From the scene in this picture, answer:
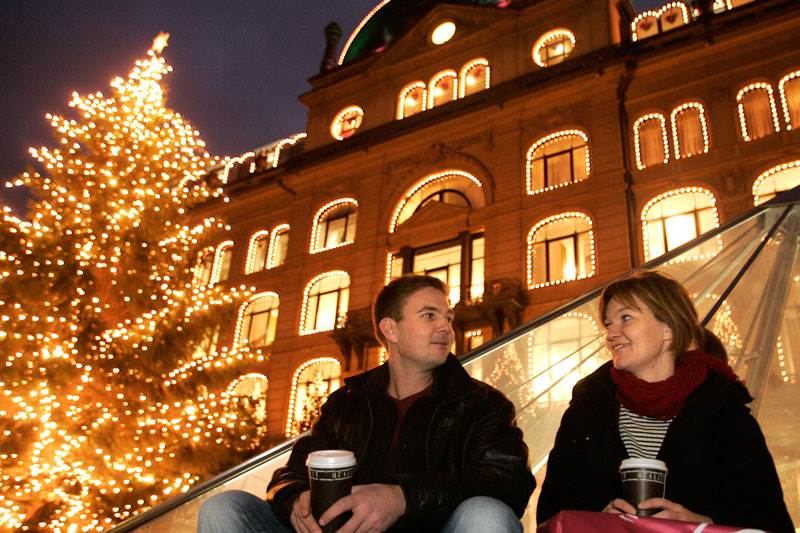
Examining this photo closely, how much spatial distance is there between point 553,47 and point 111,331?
665 inches

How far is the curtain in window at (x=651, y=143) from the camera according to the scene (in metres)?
17.6

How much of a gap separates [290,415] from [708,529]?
62.1ft

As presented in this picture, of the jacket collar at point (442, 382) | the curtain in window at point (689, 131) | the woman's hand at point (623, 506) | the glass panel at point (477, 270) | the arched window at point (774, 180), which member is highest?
the curtain in window at point (689, 131)

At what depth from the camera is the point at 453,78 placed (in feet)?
72.4

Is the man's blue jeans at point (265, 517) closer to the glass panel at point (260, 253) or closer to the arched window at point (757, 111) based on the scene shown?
the arched window at point (757, 111)

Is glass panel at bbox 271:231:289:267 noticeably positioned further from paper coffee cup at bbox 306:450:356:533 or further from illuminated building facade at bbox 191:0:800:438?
paper coffee cup at bbox 306:450:356:533

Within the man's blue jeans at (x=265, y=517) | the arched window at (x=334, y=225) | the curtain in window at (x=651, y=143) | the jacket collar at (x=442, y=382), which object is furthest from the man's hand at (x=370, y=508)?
the arched window at (x=334, y=225)

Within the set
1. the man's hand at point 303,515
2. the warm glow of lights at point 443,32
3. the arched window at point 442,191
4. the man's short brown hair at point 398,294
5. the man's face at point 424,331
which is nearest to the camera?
the man's hand at point 303,515

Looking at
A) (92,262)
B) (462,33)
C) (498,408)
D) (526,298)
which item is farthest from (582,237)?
(498,408)

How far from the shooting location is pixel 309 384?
65.5ft

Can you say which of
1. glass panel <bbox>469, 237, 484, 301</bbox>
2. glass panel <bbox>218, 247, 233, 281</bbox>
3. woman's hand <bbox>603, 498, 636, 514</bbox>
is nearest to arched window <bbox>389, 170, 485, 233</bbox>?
glass panel <bbox>469, 237, 484, 301</bbox>

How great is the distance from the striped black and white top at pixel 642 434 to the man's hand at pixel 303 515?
4.55ft

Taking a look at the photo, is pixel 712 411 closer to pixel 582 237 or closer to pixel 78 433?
pixel 78 433

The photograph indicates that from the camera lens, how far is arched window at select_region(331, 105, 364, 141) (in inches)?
945
